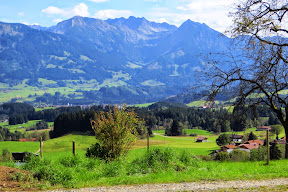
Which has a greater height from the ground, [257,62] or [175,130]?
[257,62]

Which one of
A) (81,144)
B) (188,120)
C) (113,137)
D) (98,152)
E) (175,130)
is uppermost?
(113,137)

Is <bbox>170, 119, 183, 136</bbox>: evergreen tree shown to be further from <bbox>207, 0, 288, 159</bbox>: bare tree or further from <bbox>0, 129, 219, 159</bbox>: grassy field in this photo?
<bbox>207, 0, 288, 159</bbox>: bare tree

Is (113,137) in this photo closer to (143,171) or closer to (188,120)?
(143,171)

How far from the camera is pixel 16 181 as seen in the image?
13656 mm

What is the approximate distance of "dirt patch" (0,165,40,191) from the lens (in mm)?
12891

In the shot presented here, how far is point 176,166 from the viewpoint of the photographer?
16.1 metres

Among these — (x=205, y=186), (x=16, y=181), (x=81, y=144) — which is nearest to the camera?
(x=205, y=186)

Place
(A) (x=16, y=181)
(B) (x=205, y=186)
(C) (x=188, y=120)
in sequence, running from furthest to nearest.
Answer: (C) (x=188, y=120), (A) (x=16, y=181), (B) (x=205, y=186)

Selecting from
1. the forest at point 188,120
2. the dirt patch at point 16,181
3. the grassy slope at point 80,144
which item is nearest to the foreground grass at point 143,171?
the dirt patch at point 16,181

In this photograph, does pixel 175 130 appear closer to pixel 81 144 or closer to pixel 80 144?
pixel 81 144

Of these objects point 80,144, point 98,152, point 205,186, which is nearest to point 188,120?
point 80,144

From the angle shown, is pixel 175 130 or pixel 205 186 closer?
pixel 205 186

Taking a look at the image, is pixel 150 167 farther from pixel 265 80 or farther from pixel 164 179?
pixel 265 80

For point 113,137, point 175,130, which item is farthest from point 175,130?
point 113,137
